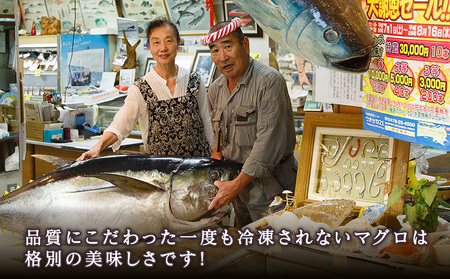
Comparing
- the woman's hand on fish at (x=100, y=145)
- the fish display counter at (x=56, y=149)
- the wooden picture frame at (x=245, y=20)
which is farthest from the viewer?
the wooden picture frame at (x=245, y=20)

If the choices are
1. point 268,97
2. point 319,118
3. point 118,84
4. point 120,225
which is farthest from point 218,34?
point 118,84

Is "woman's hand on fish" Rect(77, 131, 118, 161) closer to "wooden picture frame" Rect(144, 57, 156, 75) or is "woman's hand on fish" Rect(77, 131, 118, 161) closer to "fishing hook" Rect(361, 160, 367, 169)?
"fishing hook" Rect(361, 160, 367, 169)

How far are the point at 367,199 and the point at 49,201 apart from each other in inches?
53.5

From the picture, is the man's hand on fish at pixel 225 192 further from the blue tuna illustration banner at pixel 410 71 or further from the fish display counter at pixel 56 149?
the fish display counter at pixel 56 149

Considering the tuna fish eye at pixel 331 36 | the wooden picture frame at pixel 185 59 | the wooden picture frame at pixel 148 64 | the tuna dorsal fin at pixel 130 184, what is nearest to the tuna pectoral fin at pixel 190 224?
the tuna dorsal fin at pixel 130 184

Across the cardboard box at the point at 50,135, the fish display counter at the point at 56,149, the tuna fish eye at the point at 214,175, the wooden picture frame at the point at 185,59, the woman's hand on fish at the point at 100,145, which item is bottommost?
the fish display counter at the point at 56,149

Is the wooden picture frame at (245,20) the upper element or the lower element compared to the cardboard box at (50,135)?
upper

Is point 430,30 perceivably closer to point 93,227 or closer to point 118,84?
point 93,227

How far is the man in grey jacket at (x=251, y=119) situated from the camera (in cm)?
243

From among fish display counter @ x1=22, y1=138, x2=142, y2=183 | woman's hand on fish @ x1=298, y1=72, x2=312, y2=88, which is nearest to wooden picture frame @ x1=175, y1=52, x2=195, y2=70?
fish display counter @ x1=22, y1=138, x2=142, y2=183

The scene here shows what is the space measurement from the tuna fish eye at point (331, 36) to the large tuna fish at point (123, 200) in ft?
2.61

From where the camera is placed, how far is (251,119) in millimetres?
2574

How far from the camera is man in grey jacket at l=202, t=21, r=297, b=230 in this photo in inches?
95.6

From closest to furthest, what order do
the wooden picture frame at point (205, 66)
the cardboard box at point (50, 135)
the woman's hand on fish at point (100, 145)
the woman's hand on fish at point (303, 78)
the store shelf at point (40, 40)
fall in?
the woman's hand on fish at point (100, 145) < the woman's hand on fish at point (303, 78) < the cardboard box at point (50, 135) < the wooden picture frame at point (205, 66) < the store shelf at point (40, 40)
